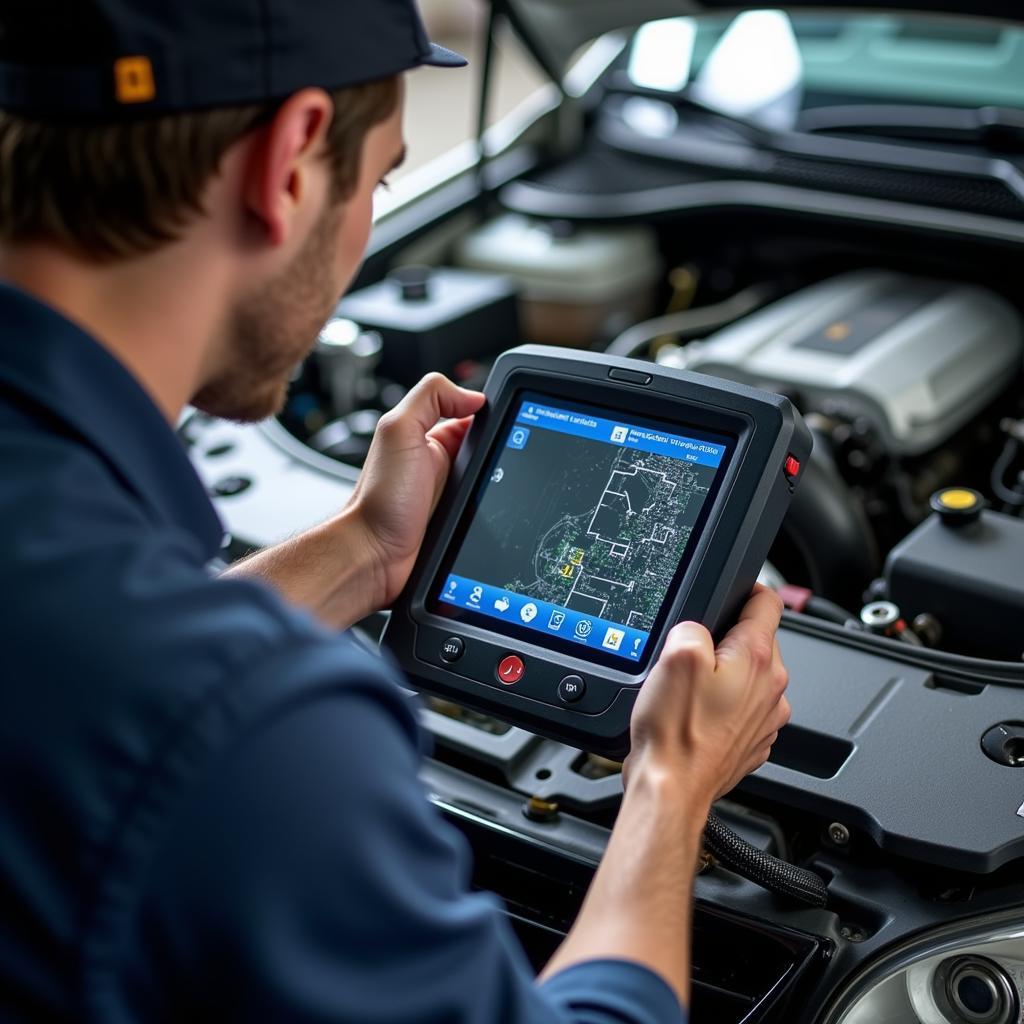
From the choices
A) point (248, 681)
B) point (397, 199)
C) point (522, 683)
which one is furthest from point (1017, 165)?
point (248, 681)

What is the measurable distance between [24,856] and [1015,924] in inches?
26.5

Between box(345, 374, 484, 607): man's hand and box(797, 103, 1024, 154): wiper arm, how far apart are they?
1.11 m

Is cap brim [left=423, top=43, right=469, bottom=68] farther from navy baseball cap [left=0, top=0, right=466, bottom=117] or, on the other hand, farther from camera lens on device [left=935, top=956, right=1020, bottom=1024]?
camera lens on device [left=935, top=956, right=1020, bottom=1024]

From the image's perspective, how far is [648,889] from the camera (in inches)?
31.3

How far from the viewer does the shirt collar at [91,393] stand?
2.26 ft

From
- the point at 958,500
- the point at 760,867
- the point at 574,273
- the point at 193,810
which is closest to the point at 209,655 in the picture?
the point at 193,810

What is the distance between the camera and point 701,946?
1.04 m

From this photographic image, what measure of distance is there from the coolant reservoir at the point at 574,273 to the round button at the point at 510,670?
3.67 feet

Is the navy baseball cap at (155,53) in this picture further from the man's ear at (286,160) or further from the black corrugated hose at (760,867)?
the black corrugated hose at (760,867)

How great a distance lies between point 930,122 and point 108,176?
1.51 m

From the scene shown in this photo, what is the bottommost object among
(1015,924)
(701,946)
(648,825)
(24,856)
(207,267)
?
(701,946)

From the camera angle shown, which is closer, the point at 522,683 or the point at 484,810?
the point at 522,683

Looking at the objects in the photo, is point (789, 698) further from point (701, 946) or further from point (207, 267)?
point (207, 267)

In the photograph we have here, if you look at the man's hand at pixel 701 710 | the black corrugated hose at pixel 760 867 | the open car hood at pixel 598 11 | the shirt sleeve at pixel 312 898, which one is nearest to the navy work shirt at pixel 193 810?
the shirt sleeve at pixel 312 898
